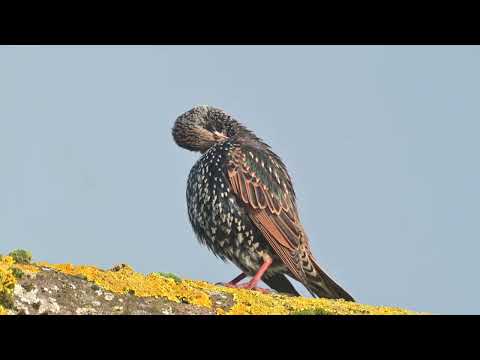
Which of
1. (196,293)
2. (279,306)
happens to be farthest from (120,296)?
(279,306)

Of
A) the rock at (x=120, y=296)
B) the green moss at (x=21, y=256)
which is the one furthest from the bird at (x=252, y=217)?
the green moss at (x=21, y=256)

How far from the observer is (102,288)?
7238 millimetres

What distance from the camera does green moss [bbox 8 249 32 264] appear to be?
7227mm

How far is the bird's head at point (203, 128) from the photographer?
12664 millimetres

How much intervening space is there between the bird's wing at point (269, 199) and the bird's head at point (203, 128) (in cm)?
74

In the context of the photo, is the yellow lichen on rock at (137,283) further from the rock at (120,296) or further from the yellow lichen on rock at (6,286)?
the yellow lichen on rock at (6,286)

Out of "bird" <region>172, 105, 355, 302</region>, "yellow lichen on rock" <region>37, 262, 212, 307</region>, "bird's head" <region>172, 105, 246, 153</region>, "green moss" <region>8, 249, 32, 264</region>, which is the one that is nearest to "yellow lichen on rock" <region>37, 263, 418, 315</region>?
"yellow lichen on rock" <region>37, 262, 212, 307</region>

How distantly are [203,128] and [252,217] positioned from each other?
193 centimetres

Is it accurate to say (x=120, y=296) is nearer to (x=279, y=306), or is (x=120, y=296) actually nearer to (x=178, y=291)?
(x=178, y=291)

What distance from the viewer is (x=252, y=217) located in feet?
37.8

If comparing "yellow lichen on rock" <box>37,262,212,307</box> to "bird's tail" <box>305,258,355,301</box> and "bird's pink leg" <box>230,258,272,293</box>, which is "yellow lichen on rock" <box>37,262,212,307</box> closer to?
"bird's pink leg" <box>230,258,272,293</box>
